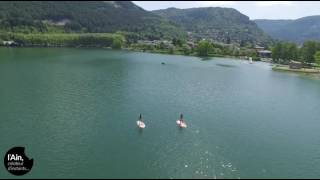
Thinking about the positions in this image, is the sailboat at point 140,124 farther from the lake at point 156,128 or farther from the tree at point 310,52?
the tree at point 310,52

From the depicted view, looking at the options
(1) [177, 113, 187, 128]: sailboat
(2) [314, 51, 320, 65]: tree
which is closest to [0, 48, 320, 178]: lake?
(1) [177, 113, 187, 128]: sailboat

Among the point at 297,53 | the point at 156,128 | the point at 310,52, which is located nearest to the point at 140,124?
the point at 156,128

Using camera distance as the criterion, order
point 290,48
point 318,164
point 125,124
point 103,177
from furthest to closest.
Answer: point 290,48 → point 125,124 → point 318,164 → point 103,177

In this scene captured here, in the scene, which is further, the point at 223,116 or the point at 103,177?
the point at 223,116

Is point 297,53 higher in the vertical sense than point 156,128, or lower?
higher

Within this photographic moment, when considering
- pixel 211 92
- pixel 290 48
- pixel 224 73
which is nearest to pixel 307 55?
pixel 290 48

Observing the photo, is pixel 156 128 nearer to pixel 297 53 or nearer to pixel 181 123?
pixel 181 123

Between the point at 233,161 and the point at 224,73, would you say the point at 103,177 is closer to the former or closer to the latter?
the point at 233,161

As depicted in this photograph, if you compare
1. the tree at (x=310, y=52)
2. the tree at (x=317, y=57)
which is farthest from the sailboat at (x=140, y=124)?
the tree at (x=310, y=52)
